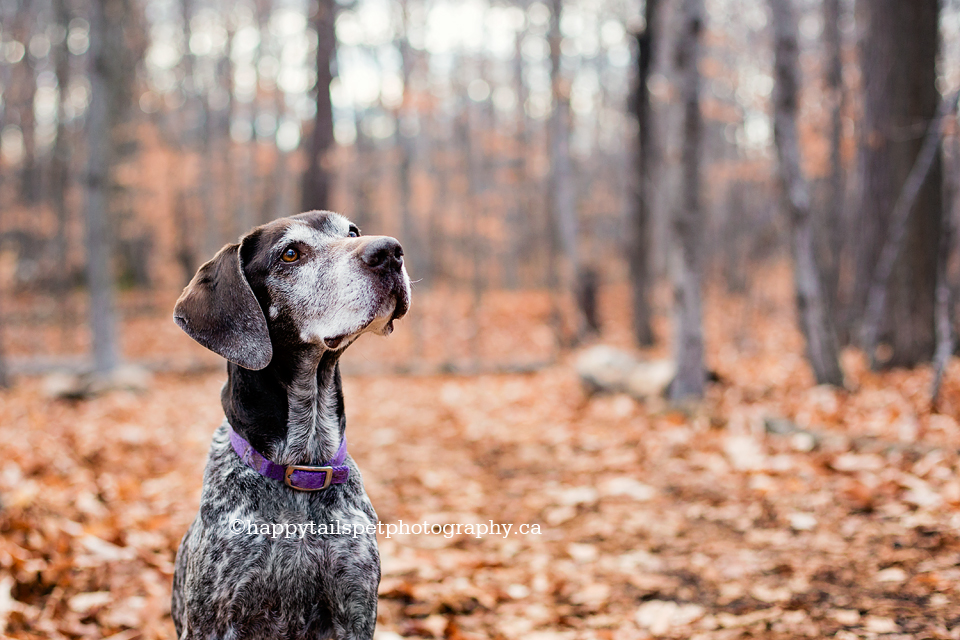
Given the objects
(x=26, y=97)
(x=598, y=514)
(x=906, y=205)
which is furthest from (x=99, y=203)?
(x=26, y=97)

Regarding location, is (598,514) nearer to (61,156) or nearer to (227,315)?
(227,315)

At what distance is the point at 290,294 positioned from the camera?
293 cm

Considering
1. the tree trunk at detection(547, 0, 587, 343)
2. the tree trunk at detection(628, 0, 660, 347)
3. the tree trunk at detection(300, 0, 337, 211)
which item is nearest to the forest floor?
the tree trunk at detection(300, 0, 337, 211)

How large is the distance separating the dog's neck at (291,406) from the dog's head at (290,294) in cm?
12

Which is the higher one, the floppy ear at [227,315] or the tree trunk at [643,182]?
the tree trunk at [643,182]

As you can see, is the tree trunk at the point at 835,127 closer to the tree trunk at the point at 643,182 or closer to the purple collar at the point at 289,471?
the tree trunk at the point at 643,182

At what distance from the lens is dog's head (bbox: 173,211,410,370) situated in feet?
8.88

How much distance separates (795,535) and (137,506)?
195 inches

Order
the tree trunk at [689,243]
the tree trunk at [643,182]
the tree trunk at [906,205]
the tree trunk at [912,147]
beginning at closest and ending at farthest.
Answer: the tree trunk at [906,205] < the tree trunk at [912,147] < the tree trunk at [689,243] < the tree trunk at [643,182]

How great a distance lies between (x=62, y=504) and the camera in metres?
4.86

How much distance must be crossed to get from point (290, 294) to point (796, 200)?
7.17 metres

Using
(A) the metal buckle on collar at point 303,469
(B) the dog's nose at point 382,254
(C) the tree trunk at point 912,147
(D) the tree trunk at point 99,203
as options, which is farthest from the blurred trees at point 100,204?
(C) the tree trunk at point 912,147

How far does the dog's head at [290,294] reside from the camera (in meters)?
2.71

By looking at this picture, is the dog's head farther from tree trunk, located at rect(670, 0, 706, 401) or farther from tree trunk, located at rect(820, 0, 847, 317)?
tree trunk, located at rect(820, 0, 847, 317)
